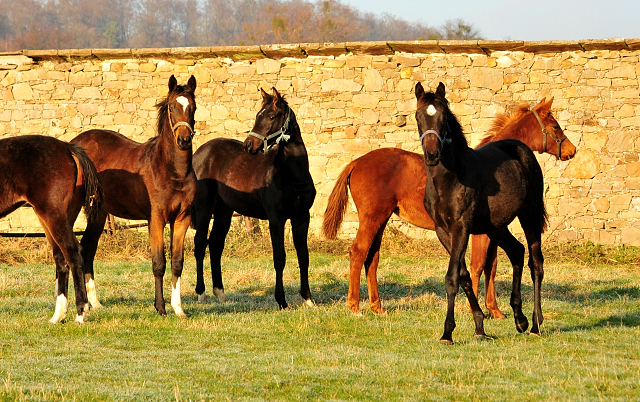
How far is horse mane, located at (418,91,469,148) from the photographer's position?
6.09 metres

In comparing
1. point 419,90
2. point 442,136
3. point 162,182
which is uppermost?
point 419,90

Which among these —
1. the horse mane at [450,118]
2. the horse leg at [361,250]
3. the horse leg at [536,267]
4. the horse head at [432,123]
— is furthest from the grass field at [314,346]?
the horse mane at [450,118]

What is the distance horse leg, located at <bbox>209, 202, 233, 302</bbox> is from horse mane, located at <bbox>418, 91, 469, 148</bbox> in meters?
3.87

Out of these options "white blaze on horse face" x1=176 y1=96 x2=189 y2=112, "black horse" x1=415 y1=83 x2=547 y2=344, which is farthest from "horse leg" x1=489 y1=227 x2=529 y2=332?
"white blaze on horse face" x1=176 y1=96 x2=189 y2=112

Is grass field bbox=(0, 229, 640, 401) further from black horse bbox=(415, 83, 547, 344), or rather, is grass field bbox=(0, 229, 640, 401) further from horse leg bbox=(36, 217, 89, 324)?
black horse bbox=(415, 83, 547, 344)

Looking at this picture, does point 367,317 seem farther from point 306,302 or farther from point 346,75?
point 346,75

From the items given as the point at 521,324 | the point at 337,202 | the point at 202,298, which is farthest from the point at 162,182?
the point at 521,324

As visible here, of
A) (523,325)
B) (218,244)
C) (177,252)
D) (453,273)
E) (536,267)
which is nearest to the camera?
(453,273)

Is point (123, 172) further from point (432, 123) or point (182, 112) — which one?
point (432, 123)

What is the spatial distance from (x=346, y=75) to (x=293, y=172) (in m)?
5.91

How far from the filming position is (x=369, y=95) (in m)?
13.6

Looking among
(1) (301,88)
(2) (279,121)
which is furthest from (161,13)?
(2) (279,121)

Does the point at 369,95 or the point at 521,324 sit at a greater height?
the point at 369,95

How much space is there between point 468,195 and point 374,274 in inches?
83.7
